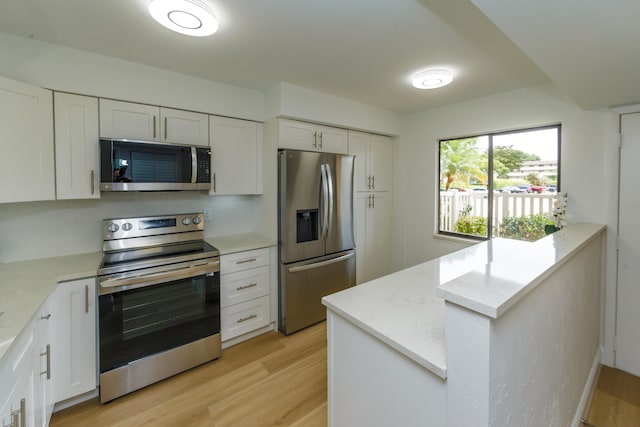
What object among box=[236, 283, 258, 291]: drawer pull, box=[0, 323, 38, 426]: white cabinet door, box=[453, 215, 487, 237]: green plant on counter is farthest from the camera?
box=[453, 215, 487, 237]: green plant on counter

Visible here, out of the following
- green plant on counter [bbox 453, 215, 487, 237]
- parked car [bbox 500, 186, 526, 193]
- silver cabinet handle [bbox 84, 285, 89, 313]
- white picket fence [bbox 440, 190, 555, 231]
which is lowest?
silver cabinet handle [bbox 84, 285, 89, 313]

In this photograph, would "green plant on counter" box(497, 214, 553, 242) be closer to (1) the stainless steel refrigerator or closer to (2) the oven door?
(1) the stainless steel refrigerator

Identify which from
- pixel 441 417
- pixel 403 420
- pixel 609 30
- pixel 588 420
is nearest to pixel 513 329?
pixel 441 417

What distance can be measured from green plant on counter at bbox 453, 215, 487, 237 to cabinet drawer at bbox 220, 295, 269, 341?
2.37 meters

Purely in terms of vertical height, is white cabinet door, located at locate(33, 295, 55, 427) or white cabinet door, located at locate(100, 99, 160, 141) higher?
white cabinet door, located at locate(100, 99, 160, 141)

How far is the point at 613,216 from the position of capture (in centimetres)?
219

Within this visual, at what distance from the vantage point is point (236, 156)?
271cm

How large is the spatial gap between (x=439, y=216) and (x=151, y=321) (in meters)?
3.17

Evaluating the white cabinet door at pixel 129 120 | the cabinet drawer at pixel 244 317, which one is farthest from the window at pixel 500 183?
the white cabinet door at pixel 129 120

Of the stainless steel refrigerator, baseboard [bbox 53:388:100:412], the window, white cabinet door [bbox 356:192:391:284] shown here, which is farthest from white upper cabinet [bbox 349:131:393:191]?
baseboard [bbox 53:388:100:412]

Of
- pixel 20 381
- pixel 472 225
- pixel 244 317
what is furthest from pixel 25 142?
pixel 472 225

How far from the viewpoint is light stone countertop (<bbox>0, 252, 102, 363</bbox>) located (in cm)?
113

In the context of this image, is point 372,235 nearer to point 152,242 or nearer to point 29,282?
point 152,242

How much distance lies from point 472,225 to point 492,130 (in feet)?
3.47
